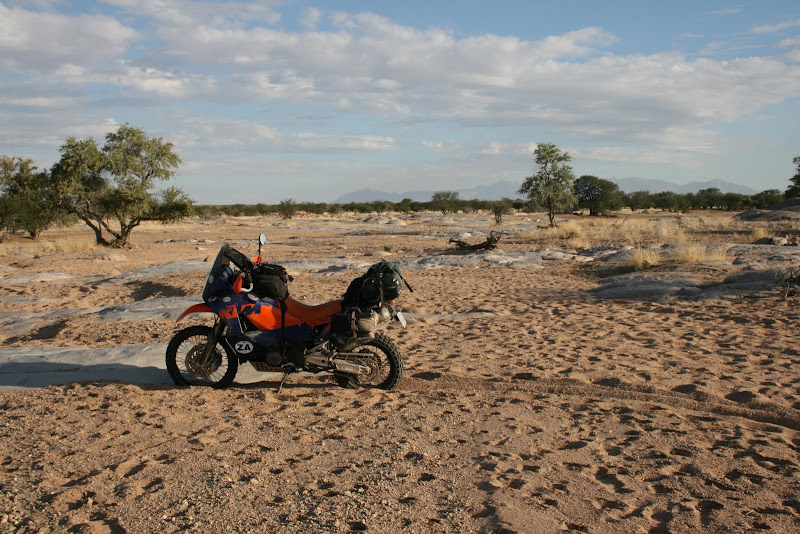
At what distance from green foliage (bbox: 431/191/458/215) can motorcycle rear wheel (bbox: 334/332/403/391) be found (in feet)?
209

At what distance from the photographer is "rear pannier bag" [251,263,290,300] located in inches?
218

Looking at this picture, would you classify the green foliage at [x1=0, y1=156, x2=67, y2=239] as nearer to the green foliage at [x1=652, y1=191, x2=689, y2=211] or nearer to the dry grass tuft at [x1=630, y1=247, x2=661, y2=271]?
the dry grass tuft at [x1=630, y1=247, x2=661, y2=271]

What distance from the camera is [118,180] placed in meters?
26.0

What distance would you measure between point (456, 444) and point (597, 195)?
170 feet

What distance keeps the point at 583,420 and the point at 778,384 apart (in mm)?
2419

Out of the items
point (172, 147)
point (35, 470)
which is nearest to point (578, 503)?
point (35, 470)

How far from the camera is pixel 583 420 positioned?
193 inches

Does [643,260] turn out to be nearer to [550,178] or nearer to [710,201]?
[550,178]

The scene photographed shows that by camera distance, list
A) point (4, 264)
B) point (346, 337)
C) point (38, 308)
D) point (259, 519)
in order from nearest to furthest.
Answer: point (259, 519)
point (346, 337)
point (38, 308)
point (4, 264)

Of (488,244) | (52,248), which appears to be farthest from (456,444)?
(52,248)

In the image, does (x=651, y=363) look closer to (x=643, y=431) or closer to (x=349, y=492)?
(x=643, y=431)

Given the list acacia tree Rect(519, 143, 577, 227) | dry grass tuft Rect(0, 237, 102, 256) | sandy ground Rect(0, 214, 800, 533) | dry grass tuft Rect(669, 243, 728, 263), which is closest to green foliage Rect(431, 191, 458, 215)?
acacia tree Rect(519, 143, 577, 227)

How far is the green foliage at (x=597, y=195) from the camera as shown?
171 feet

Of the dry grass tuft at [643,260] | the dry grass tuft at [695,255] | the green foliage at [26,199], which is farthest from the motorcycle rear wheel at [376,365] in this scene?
the green foliage at [26,199]
